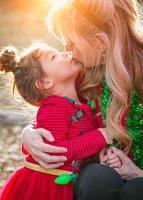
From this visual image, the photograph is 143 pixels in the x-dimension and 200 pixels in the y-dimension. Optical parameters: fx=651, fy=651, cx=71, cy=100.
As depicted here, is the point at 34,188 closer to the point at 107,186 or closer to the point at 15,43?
the point at 107,186

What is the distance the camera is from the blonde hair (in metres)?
2.52

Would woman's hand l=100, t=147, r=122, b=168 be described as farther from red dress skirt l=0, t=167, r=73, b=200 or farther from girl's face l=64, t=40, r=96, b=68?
girl's face l=64, t=40, r=96, b=68

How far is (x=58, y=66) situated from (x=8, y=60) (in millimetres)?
201

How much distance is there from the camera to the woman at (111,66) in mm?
2484

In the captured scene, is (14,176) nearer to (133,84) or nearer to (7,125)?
(133,84)

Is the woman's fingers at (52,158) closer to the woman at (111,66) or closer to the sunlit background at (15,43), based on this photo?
the woman at (111,66)

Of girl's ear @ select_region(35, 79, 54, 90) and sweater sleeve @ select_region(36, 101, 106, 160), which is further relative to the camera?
girl's ear @ select_region(35, 79, 54, 90)

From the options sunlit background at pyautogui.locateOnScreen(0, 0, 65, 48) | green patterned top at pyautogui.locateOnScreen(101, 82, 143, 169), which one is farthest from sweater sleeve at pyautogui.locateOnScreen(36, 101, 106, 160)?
sunlit background at pyautogui.locateOnScreen(0, 0, 65, 48)

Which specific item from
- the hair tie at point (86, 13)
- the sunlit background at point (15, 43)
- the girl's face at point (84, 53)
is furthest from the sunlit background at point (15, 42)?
the girl's face at point (84, 53)

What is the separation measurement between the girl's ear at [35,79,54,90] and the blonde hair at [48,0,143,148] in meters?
0.16

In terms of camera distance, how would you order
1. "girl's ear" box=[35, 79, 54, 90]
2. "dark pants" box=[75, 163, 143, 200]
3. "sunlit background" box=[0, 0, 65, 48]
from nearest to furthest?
"dark pants" box=[75, 163, 143, 200] < "girl's ear" box=[35, 79, 54, 90] < "sunlit background" box=[0, 0, 65, 48]

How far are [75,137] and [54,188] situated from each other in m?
0.21

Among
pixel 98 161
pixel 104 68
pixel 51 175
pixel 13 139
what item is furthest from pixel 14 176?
pixel 13 139

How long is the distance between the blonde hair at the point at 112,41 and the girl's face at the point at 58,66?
2.4 inches
